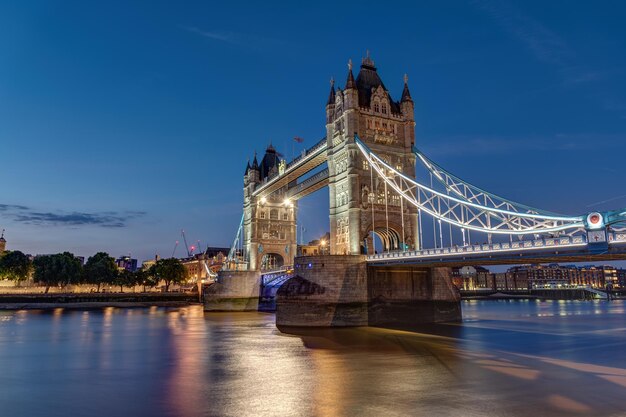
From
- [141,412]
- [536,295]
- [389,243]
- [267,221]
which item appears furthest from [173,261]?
[536,295]

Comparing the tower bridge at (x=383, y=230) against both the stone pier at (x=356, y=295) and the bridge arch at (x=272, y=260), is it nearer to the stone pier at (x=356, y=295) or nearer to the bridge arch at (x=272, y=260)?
the stone pier at (x=356, y=295)

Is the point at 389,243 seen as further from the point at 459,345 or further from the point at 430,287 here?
the point at 459,345

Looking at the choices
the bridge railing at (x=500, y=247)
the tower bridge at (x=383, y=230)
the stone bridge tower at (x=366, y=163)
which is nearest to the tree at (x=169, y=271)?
the tower bridge at (x=383, y=230)

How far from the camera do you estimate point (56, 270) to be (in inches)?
3440

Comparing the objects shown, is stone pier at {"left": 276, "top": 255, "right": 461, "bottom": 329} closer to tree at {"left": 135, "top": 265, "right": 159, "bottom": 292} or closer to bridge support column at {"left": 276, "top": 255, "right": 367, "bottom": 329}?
bridge support column at {"left": 276, "top": 255, "right": 367, "bottom": 329}

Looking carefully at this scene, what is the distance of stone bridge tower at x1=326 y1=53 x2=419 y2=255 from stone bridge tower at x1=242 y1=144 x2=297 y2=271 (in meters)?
25.4

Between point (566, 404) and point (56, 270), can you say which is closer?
point (566, 404)

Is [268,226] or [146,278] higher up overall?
[268,226]

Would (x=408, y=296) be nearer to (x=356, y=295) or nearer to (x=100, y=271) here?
(x=356, y=295)

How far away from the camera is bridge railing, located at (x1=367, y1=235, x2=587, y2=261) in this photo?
24.9 meters

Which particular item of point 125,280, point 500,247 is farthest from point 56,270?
point 500,247

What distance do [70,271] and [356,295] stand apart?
232 ft

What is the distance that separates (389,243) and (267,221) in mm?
30396

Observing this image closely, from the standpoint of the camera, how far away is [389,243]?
1841 inches
